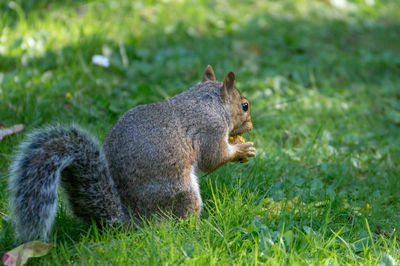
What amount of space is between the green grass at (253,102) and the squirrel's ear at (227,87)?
1.47 feet

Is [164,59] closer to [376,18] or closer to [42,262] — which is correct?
[42,262]

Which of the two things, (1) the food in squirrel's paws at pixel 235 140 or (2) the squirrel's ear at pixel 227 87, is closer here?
(2) the squirrel's ear at pixel 227 87

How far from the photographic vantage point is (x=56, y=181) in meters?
2.00

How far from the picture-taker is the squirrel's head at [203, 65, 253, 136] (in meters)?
2.74

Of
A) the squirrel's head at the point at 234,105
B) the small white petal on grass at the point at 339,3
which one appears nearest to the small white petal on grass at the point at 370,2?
the small white petal on grass at the point at 339,3

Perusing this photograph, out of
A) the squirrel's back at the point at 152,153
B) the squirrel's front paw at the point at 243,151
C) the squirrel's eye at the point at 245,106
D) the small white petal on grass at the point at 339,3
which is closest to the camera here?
the squirrel's back at the point at 152,153

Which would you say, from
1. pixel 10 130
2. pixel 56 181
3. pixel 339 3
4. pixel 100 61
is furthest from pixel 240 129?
pixel 339 3

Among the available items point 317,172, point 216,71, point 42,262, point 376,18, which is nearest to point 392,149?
point 317,172

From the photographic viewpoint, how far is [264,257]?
207 cm

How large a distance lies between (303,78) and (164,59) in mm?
1281

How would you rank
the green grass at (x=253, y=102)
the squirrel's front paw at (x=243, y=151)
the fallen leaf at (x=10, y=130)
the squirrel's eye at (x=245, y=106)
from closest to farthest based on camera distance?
the green grass at (x=253, y=102) < the squirrel's front paw at (x=243, y=151) < the squirrel's eye at (x=245, y=106) < the fallen leaf at (x=10, y=130)

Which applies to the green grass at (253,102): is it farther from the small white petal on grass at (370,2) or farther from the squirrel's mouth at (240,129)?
the squirrel's mouth at (240,129)

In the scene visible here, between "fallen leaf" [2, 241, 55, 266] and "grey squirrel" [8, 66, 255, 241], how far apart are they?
0.04 m

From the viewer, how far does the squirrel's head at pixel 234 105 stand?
2736 millimetres
